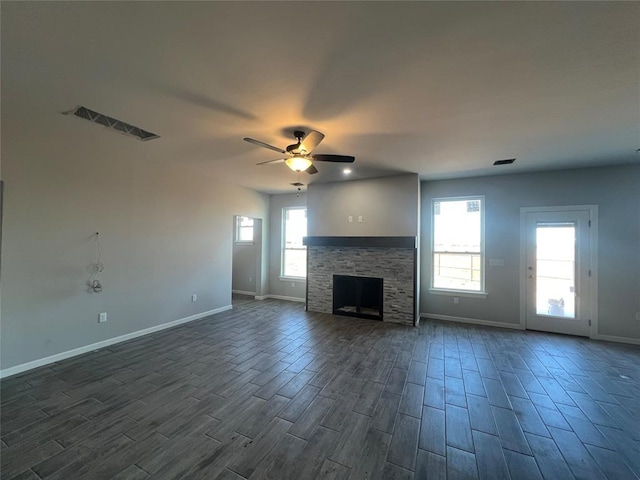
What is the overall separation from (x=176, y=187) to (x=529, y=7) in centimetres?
505

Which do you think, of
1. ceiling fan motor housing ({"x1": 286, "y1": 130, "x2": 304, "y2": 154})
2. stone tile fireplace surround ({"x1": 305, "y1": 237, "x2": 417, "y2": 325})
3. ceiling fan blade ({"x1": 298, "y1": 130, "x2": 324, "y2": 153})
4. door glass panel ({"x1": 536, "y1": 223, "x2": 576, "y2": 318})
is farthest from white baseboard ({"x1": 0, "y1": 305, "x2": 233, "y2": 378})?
door glass panel ({"x1": 536, "y1": 223, "x2": 576, "y2": 318})

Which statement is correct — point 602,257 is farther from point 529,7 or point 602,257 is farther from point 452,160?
point 529,7

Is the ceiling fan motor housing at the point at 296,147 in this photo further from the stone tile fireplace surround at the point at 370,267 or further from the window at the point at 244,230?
the window at the point at 244,230

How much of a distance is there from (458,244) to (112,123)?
5.89m

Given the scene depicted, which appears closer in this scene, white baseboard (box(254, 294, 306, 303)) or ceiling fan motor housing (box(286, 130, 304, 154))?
ceiling fan motor housing (box(286, 130, 304, 154))

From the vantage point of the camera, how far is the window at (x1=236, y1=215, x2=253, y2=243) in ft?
25.2

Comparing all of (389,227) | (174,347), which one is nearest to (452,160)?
(389,227)

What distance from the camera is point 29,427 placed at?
2143 mm

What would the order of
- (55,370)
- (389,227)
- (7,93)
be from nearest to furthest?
(7,93) → (55,370) → (389,227)

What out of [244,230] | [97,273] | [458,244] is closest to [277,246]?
[244,230]

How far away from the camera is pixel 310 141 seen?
271 cm

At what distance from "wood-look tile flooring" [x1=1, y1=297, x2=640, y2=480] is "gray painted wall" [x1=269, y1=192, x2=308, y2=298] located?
3024 mm

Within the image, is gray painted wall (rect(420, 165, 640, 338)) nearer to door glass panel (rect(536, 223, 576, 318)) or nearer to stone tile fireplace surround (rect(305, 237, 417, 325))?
door glass panel (rect(536, 223, 576, 318))

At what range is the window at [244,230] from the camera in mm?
7672
